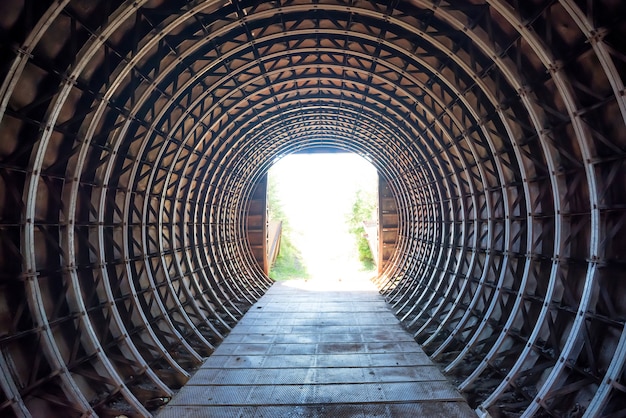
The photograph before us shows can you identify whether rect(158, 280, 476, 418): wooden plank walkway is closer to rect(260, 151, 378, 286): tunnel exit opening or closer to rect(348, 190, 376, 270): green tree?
rect(260, 151, 378, 286): tunnel exit opening

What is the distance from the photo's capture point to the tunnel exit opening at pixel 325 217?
3938 cm

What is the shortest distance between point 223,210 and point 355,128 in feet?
34.9

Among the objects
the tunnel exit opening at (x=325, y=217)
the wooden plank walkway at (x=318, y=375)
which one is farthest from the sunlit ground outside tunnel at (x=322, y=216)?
the wooden plank walkway at (x=318, y=375)

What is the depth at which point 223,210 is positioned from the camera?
75.0ft

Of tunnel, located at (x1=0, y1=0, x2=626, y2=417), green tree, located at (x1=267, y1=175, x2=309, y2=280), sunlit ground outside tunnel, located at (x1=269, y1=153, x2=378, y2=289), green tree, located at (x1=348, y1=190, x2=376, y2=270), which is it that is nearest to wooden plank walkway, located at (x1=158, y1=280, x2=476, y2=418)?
tunnel, located at (x1=0, y1=0, x2=626, y2=417)

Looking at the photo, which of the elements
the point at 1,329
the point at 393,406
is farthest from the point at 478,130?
the point at 1,329

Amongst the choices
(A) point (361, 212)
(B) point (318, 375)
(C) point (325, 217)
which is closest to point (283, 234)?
(A) point (361, 212)

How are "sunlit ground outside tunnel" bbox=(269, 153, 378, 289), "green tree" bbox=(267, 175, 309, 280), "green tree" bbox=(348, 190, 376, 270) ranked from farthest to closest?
"green tree" bbox=(267, 175, 309, 280) < "green tree" bbox=(348, 190, 376, 270) < "sunlit ground outside tunnel" bbox=(269, 153, 378, 289)

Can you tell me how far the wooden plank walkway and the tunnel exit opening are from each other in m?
13.0

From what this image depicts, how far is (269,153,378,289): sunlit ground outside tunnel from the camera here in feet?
126

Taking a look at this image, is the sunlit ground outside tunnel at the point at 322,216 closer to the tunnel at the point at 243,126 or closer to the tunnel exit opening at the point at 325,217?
the tunnel exit opening at the point at 325,217

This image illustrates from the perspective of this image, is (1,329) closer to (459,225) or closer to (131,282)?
(131,282)

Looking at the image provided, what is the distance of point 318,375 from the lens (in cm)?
1127

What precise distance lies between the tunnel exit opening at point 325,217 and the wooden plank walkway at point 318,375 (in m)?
13.0
